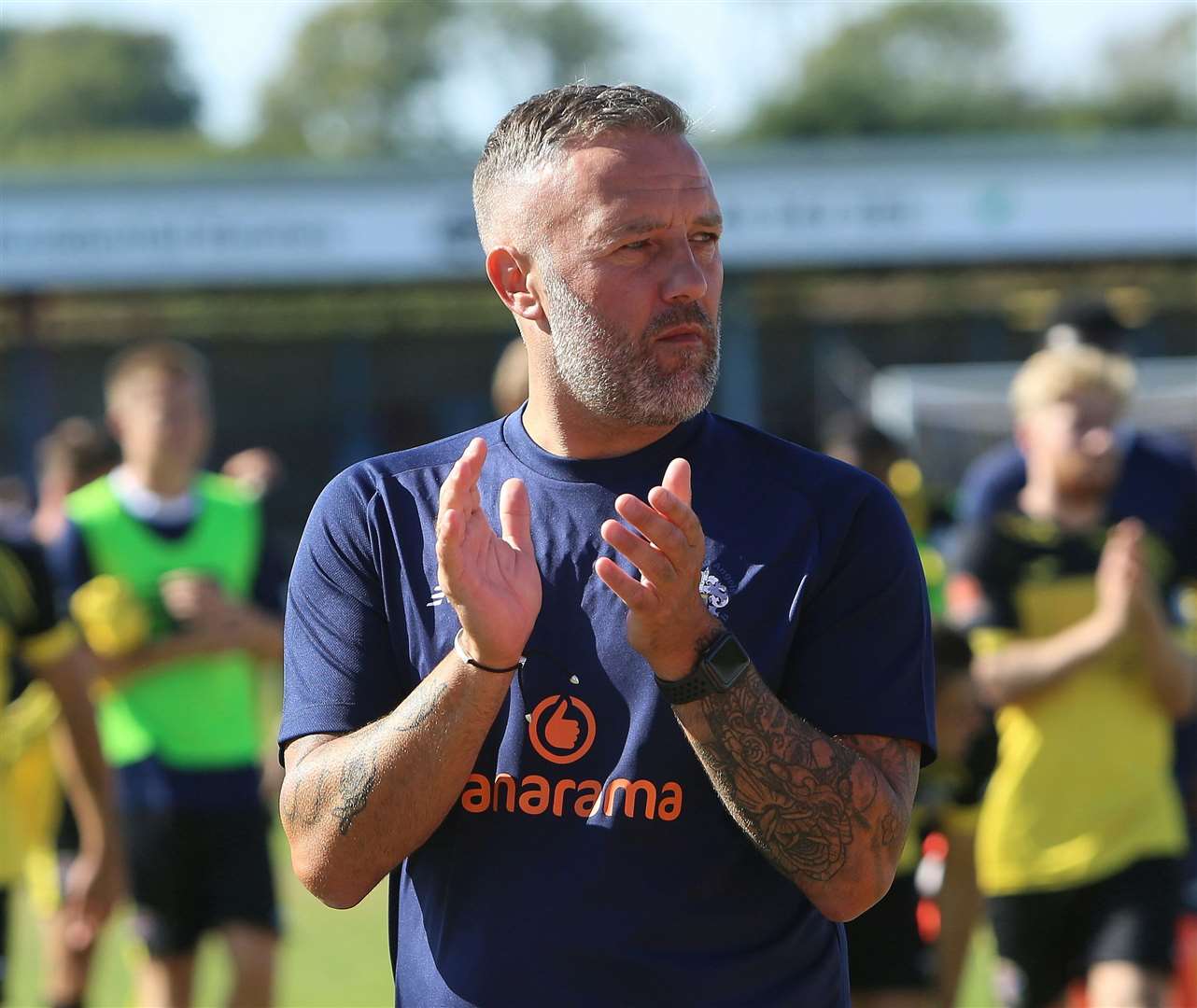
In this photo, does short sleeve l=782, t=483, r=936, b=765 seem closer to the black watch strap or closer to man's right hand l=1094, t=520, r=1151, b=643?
the black watch strap

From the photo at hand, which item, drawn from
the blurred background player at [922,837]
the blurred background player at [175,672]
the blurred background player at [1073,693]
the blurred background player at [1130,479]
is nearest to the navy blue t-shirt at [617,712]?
the blurred background player at [922,837]

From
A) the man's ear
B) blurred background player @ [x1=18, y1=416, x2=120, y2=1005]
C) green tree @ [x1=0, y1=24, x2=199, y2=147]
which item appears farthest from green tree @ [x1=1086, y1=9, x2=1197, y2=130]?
the man's ear

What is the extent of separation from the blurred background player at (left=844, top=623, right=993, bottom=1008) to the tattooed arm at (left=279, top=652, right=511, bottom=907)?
2.68 metres

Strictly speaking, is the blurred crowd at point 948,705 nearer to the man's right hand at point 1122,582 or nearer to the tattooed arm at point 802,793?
the man's right hand at point 1122,582

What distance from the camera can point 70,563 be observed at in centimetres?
658

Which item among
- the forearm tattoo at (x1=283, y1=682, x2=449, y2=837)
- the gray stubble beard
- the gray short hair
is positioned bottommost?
the forearm tattoo at (x1=283, y1=682, x2=449, y2=837)

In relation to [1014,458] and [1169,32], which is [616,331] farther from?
[1169,32]

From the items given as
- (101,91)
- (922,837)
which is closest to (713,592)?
(922,837)

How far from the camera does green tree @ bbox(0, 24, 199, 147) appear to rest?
65812 mm

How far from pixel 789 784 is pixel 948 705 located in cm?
316

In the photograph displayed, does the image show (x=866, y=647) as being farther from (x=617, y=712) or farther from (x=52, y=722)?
(x=52, y=722)

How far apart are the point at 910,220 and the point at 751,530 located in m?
21.4

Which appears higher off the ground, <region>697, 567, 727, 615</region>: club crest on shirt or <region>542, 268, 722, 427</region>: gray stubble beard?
<region>542, 268, 722, 427</region>: gray stubble beard

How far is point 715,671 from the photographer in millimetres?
2549
